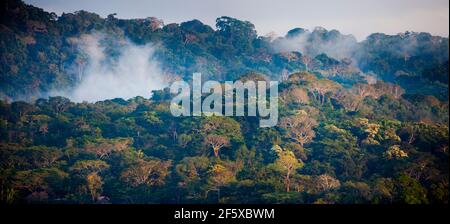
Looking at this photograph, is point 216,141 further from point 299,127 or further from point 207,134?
point 299,127

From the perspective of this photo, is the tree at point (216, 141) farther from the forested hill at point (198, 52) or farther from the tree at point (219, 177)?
the forested hill at point (198, 52)

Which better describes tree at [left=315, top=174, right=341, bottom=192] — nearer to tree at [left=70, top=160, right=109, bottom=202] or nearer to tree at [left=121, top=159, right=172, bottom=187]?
tree at [left=121, top=159, right=172, bottom=187]

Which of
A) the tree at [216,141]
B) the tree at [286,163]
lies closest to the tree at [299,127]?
the tree at [286,163]

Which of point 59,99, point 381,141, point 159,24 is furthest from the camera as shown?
point 159,24

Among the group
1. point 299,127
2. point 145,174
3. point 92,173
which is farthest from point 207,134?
point 92,173

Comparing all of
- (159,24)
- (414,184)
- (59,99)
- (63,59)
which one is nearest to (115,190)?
(414,184)
